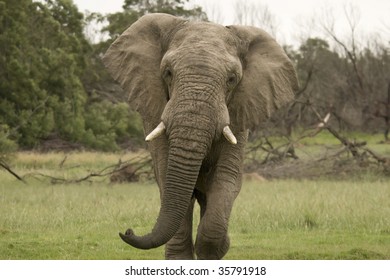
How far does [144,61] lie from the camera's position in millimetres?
6930

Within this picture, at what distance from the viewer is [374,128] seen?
102ft

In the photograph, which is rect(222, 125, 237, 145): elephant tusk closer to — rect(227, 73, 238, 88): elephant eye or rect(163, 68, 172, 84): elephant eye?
rect(227, 73, 238, 88): elephant eye

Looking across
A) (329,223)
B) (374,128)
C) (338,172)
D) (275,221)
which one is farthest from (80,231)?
(374,128)

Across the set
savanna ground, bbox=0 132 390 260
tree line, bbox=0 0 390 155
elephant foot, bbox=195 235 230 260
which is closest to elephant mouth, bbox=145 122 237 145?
elephant foot, bbox=195 235 230 260

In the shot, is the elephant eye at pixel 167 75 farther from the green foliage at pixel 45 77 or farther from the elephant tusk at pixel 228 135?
the green foliage at pixel 45 77

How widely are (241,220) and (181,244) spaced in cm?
345

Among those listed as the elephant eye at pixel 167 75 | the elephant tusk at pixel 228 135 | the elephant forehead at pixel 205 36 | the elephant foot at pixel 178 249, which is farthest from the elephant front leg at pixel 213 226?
the elephant forehead at pixel 205 36

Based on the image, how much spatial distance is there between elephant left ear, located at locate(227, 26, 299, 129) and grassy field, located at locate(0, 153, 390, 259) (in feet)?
5.69

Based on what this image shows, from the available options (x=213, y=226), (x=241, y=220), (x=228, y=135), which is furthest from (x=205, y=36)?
(x=241, y=220)

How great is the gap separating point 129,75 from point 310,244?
2.95m

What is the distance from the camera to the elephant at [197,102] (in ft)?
19.7

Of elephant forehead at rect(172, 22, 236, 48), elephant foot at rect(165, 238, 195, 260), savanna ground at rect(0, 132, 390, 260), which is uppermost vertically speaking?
elephant forehead at rect(172, 22, 236, 48)

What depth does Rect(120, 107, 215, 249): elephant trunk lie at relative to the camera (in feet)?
19.4

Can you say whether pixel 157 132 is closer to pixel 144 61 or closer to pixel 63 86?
pixel 144 61
